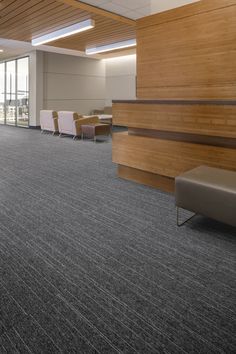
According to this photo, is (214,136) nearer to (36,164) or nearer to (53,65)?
(36,164)

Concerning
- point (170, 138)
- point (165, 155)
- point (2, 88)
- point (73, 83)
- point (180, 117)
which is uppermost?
point (73, 83)

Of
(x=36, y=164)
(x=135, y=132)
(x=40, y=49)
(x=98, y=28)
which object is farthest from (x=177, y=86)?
(x=40, y=49)

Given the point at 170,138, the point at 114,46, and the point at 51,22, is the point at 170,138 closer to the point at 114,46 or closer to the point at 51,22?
the point at 51,22

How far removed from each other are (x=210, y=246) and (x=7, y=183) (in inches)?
124

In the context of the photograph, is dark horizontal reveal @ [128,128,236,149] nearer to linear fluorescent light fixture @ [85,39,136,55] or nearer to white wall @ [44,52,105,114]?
linear fluorescent light fixture @ [85,39,136,55]

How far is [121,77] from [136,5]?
755cm

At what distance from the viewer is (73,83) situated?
13.4 meters

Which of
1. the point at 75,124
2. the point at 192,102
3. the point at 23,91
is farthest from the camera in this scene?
the point at 23,91

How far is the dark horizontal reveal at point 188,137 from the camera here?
3391mm

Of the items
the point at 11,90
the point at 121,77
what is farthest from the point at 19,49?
the point at 121,77

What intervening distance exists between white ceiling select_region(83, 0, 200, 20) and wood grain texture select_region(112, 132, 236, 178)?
323 cm

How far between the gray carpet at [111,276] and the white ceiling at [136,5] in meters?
4.25

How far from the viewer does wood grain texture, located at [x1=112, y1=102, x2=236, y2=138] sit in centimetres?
325

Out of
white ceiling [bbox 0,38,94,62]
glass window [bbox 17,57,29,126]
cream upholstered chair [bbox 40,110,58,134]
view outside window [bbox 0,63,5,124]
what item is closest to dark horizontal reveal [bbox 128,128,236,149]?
cream upholstered chair [bbox 40,110,58,134]
